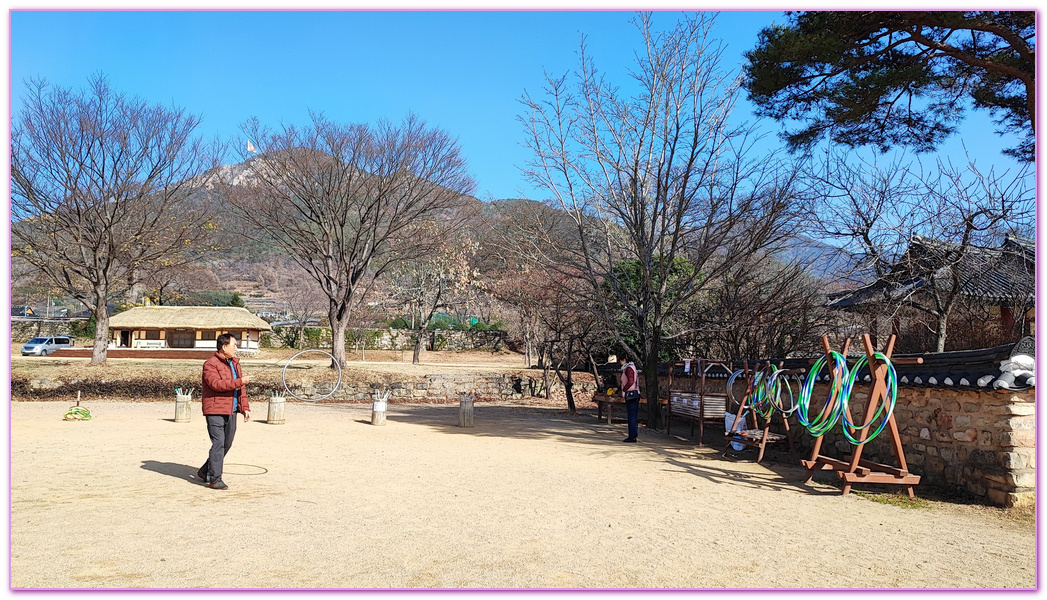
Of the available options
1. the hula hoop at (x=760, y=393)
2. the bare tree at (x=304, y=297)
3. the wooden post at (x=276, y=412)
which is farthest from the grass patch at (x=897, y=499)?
the bare tree at (x=304, y=297)

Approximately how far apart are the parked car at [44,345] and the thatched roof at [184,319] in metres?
3.99

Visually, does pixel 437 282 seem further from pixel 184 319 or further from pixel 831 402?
pixel 831 402

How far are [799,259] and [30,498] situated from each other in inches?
545

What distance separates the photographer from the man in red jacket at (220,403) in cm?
707

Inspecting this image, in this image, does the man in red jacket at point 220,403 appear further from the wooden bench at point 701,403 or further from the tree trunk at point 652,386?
the tree trunk at point 652,386

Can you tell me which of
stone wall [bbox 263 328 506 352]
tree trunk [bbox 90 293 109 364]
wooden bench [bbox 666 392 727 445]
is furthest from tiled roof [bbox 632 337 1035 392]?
stone wall [bbox 263 328 506 352]

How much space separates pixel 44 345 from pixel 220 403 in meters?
37.3

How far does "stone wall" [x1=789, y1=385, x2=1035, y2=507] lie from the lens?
6.54 m

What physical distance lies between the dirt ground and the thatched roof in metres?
27.8

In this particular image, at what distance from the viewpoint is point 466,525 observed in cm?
575

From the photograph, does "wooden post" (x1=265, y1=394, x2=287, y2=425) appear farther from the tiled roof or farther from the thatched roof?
the thatched roof

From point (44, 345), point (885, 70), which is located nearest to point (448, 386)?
point (885, 70)

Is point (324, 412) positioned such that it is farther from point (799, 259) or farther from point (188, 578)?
point (188, 578)

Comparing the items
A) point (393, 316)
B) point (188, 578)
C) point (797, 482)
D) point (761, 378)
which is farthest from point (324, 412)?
point (393, 316)
